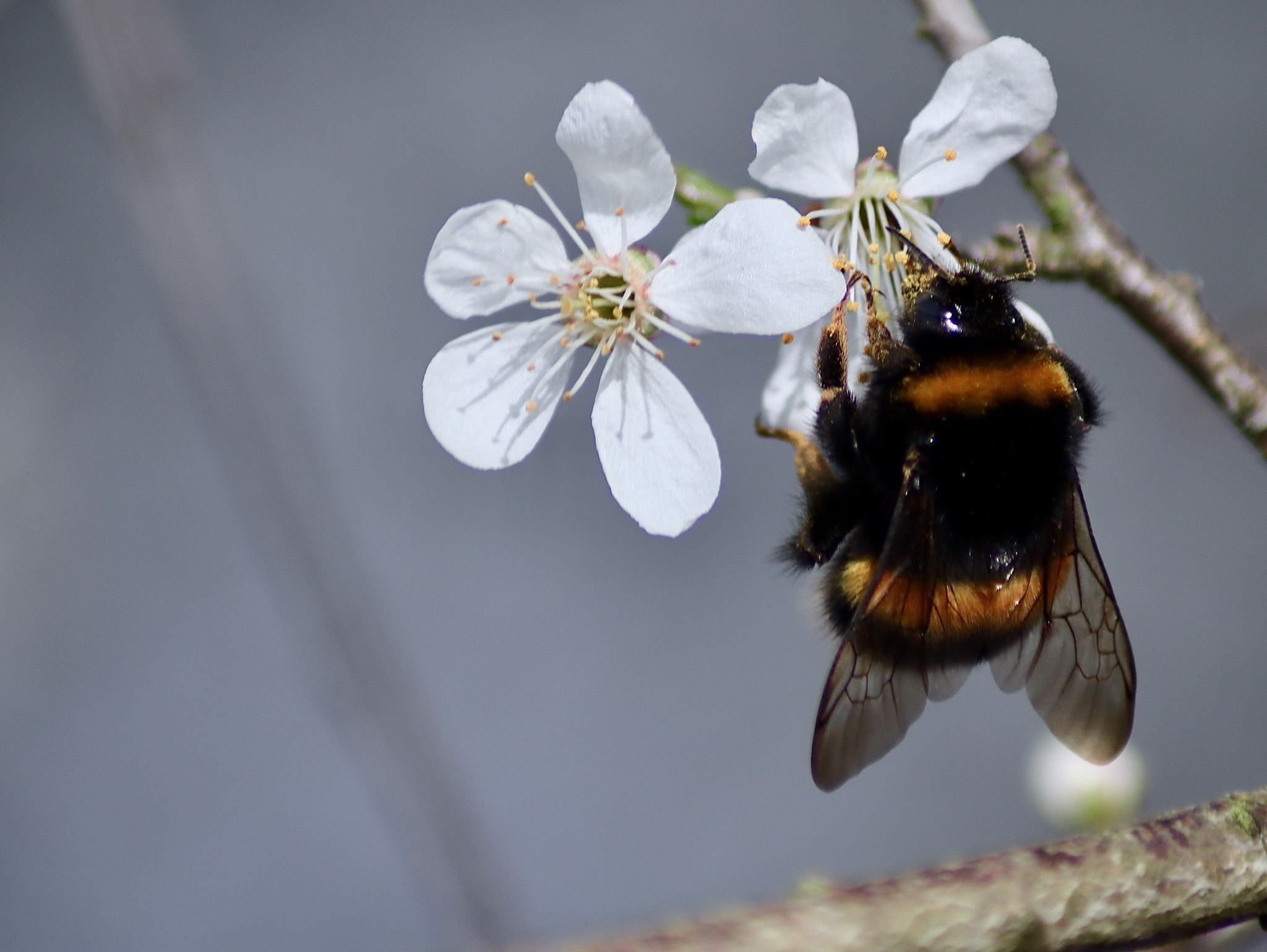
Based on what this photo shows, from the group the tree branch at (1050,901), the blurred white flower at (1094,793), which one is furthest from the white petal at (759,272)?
the blurred white flower at (1094,793)

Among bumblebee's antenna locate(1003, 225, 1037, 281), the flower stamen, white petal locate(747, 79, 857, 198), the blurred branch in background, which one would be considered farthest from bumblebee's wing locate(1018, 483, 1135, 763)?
the blurred branch in background

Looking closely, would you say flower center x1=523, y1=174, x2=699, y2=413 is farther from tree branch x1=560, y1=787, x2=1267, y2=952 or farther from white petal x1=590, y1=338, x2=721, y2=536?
tree branch x1=560, y1=787, x2=1267, y2=952

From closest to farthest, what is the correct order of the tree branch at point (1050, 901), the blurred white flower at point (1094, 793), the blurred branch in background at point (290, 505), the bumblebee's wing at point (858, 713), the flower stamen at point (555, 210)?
the tree branch at point (1050, 901) < the bumblebee's wing at point (858, 713) < the flower stamen at point (555, 210) < the blurred white flower at point (1094, 793) < the blurred branch in background at point (290, 505)

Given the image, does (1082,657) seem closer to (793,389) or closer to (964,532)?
(964,532)

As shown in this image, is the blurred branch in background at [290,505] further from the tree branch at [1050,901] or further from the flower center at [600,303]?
the tree branch at [1050,901]

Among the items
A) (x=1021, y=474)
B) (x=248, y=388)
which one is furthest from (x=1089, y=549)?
(x=248, y=388)

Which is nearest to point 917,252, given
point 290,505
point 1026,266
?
point 1026,266

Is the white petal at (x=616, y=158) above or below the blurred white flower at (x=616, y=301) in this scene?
above
